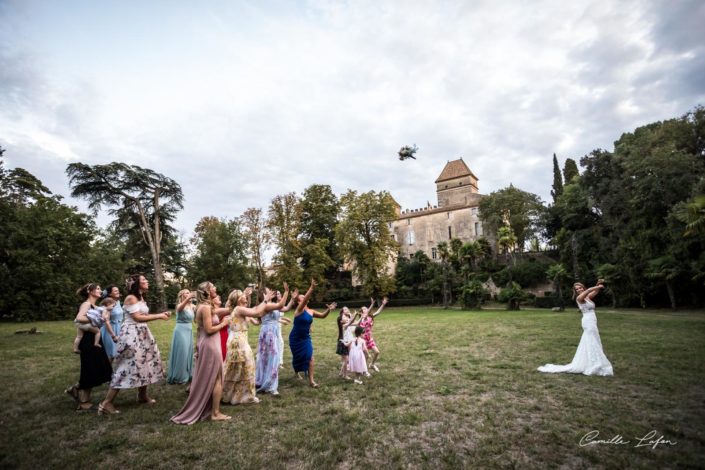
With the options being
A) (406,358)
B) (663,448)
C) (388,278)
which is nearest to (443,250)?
(388,278)

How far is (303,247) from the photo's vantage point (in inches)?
1631

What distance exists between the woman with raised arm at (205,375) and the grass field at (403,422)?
226mm

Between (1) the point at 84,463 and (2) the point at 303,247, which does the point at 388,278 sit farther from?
(1) the point at 84,463

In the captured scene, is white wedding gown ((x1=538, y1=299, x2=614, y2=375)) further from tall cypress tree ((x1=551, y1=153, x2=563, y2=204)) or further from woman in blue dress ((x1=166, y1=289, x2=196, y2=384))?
tall cypress tree ((x1=551, y1=153, x2=563, y2=204))

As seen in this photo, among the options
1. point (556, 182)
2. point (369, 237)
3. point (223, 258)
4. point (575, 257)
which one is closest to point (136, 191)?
point (223, 258)

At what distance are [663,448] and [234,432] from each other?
5.71 metres

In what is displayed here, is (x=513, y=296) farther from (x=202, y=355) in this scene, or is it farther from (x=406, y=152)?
(x=202, y=355)

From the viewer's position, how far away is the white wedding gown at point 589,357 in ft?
26.0

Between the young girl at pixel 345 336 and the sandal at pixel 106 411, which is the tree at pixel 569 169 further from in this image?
the sandal at pixel 106 411

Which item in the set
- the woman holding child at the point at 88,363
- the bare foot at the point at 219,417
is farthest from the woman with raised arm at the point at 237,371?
the woman holding child at the point at 88,363

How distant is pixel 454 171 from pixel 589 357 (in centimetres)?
6253

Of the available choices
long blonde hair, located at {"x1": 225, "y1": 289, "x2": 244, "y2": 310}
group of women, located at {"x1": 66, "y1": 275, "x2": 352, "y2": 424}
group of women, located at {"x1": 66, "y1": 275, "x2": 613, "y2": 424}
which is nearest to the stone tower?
group of women, located at {"x1": 66, "y1": 275, "x2": 613, "y2": 424}

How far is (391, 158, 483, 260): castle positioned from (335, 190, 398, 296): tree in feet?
34.0

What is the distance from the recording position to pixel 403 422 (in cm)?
541
